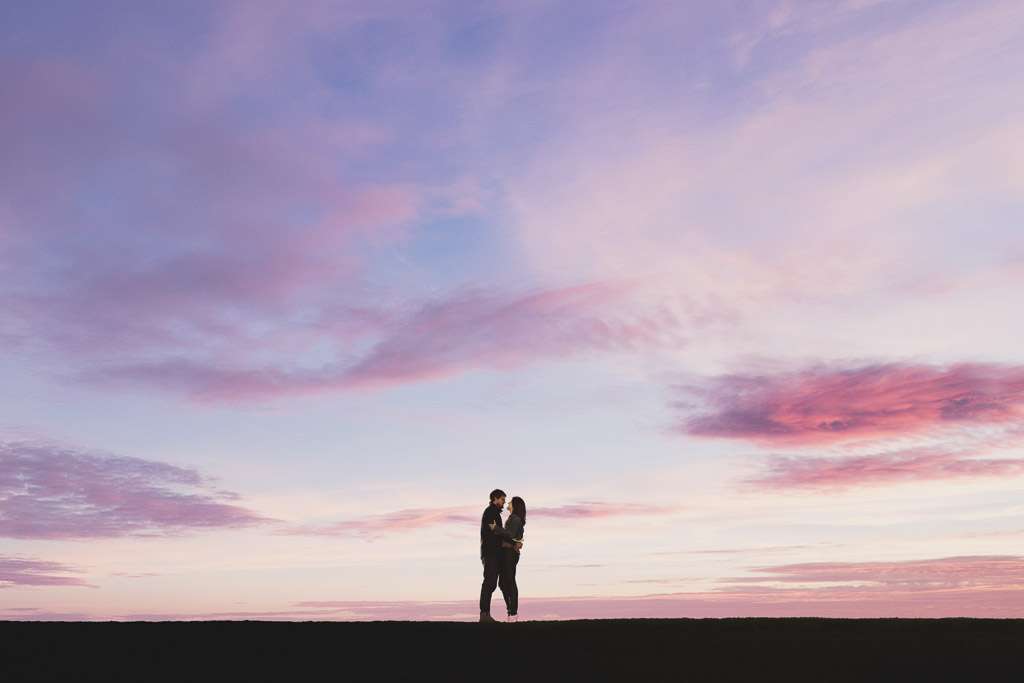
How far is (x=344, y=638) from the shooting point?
23.1m

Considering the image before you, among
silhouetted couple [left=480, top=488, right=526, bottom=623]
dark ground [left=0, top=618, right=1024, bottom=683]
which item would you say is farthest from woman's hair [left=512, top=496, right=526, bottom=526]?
dark ground [left=0, top=618, right=1024, bottom=683]

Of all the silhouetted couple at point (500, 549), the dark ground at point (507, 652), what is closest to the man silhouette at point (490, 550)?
the silhouetted couple at point (500, 549)

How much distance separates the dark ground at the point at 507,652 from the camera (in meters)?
19.0

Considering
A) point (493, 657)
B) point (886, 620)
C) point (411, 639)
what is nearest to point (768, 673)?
point (493, 657)

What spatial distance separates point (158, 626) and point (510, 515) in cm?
957

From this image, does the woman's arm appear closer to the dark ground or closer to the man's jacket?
the man's jacket

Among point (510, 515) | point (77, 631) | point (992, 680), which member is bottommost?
point (992, 680)

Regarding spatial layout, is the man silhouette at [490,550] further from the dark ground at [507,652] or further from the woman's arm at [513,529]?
the dark ground at [507,652]

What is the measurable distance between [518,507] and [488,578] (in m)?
2.18

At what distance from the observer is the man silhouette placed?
2955 cm

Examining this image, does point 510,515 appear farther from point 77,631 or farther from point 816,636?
point 77,631

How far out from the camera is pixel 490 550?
29734 mm

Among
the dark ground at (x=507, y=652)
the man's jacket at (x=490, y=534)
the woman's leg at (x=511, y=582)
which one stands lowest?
the dark ground at (x=507, y=652)

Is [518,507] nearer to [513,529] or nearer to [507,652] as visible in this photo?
[513,529]
